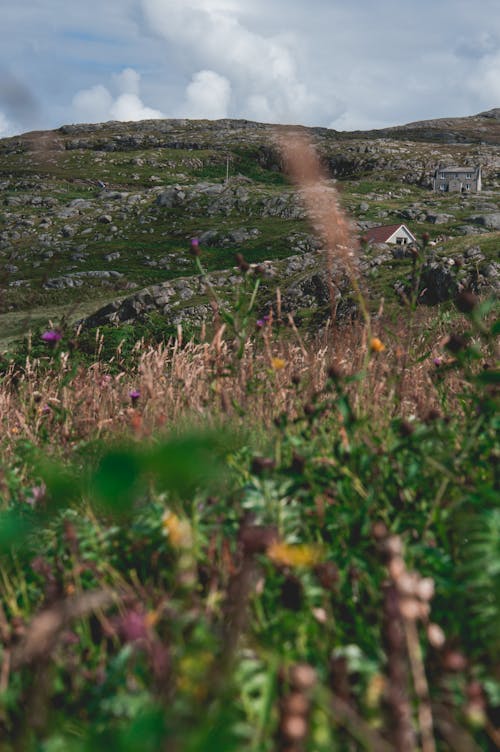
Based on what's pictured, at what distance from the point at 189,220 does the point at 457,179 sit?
48.2 meters

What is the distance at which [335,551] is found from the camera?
77.5 inches

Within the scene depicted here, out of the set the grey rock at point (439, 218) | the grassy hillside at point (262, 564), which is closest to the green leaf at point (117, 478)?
the grassy hillside at point (262, 564)

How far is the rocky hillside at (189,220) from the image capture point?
25766mm

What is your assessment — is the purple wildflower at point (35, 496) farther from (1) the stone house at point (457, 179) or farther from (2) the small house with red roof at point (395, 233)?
(1) the stone house at point (457, 179)

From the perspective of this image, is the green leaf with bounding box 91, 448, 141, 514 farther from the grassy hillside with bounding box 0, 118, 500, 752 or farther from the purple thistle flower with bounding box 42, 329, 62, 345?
the purple thistle flower with bounding box 42, 329, 62, 345

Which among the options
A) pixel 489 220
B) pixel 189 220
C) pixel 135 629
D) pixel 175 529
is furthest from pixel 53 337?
pixel 189 220

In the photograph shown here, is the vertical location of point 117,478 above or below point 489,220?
above

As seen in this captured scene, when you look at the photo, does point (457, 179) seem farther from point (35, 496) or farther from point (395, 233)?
point (35, 496)

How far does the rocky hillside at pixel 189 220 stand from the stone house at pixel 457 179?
2.30m

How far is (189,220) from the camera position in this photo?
64.8 metres

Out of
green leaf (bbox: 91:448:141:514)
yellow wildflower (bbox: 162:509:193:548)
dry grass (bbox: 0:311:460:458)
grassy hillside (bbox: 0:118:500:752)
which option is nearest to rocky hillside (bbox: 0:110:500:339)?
dry grass (bbox: 0:311:460:458)

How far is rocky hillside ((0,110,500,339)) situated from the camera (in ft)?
84.5

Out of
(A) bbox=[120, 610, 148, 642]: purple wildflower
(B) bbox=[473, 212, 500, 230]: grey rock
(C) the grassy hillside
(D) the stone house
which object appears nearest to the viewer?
(C) the grassy hillside

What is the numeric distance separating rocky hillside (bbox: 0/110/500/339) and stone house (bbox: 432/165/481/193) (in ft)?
7.55
